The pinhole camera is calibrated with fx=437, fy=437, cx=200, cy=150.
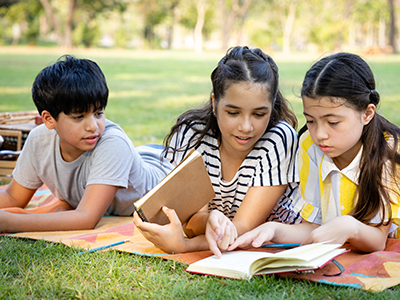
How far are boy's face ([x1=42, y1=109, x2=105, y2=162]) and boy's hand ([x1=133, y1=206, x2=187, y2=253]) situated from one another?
0.71 meters

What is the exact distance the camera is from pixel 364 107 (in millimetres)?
2090

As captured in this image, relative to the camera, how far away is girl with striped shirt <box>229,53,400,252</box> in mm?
2049

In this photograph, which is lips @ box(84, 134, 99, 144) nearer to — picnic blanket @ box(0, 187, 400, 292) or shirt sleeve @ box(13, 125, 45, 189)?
shirt sleeve @ box(13, 125, 45, 189)

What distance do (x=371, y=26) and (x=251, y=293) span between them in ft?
221

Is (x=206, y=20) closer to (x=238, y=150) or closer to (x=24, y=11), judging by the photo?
(x=24, y=11)

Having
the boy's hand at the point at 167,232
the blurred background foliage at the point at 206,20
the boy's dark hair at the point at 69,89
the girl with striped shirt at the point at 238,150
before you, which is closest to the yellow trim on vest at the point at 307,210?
the girl with striped shirt at the point at 238,150

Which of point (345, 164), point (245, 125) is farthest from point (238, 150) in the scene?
point (345, 164)

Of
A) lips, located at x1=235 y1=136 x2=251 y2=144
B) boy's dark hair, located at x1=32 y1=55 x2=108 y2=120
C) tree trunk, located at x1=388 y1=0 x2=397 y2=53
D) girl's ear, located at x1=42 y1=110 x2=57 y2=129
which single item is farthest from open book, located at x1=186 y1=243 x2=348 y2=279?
tree trunk, located at x1=388 y1=0 x2=397 y2=53

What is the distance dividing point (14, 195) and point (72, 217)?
2.15 feet

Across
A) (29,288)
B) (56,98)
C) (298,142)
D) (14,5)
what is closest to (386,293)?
(298,142)

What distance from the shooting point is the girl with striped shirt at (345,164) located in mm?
2049

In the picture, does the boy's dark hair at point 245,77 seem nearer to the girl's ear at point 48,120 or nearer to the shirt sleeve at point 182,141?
the shirt sleeve at point 182,141

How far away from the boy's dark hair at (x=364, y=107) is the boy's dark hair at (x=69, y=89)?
1.22 meters

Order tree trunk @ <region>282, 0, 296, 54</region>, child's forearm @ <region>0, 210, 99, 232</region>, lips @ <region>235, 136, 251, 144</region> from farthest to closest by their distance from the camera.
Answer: tree trunk @ <region>282, 0, 296, 54</region>
child's forearm @ <region>0, 210, 99, 232</region>
lips @ <region>235, 136, 251, 144</region>
